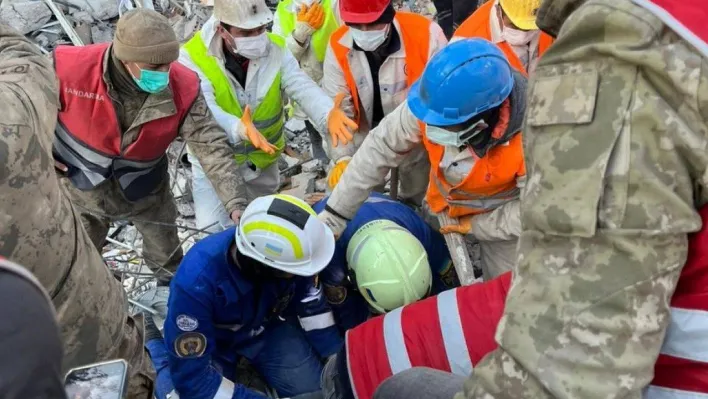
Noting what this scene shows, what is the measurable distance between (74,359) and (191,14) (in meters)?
6.41

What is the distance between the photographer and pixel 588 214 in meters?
1.06

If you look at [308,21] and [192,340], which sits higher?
[308,21]

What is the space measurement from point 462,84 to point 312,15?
8.26 ft

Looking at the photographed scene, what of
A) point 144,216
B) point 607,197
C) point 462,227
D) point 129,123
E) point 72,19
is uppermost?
point 607,197

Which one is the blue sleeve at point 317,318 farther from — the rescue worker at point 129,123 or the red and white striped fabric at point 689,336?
the red and white striped fabric at point 689,336

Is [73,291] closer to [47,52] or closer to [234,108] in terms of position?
[234,108]

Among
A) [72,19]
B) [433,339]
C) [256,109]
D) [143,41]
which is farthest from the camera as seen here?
[72,19]

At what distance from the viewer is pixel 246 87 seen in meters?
4.28

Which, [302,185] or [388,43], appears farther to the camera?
[302,185]

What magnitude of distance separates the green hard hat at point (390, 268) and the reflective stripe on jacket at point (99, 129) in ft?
4.17

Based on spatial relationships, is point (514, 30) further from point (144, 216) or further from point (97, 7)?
point (97, 7)

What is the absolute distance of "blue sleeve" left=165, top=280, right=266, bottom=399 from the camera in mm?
3068

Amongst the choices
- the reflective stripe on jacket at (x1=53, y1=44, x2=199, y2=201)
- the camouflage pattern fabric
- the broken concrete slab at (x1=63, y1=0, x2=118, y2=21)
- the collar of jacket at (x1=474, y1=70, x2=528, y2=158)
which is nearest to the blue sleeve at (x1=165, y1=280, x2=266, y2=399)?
the reflective stripe on jacket at (x1=53, y1=44, x2=199, y2=201)

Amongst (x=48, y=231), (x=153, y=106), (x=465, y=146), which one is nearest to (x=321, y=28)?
(x=153, y=106)
